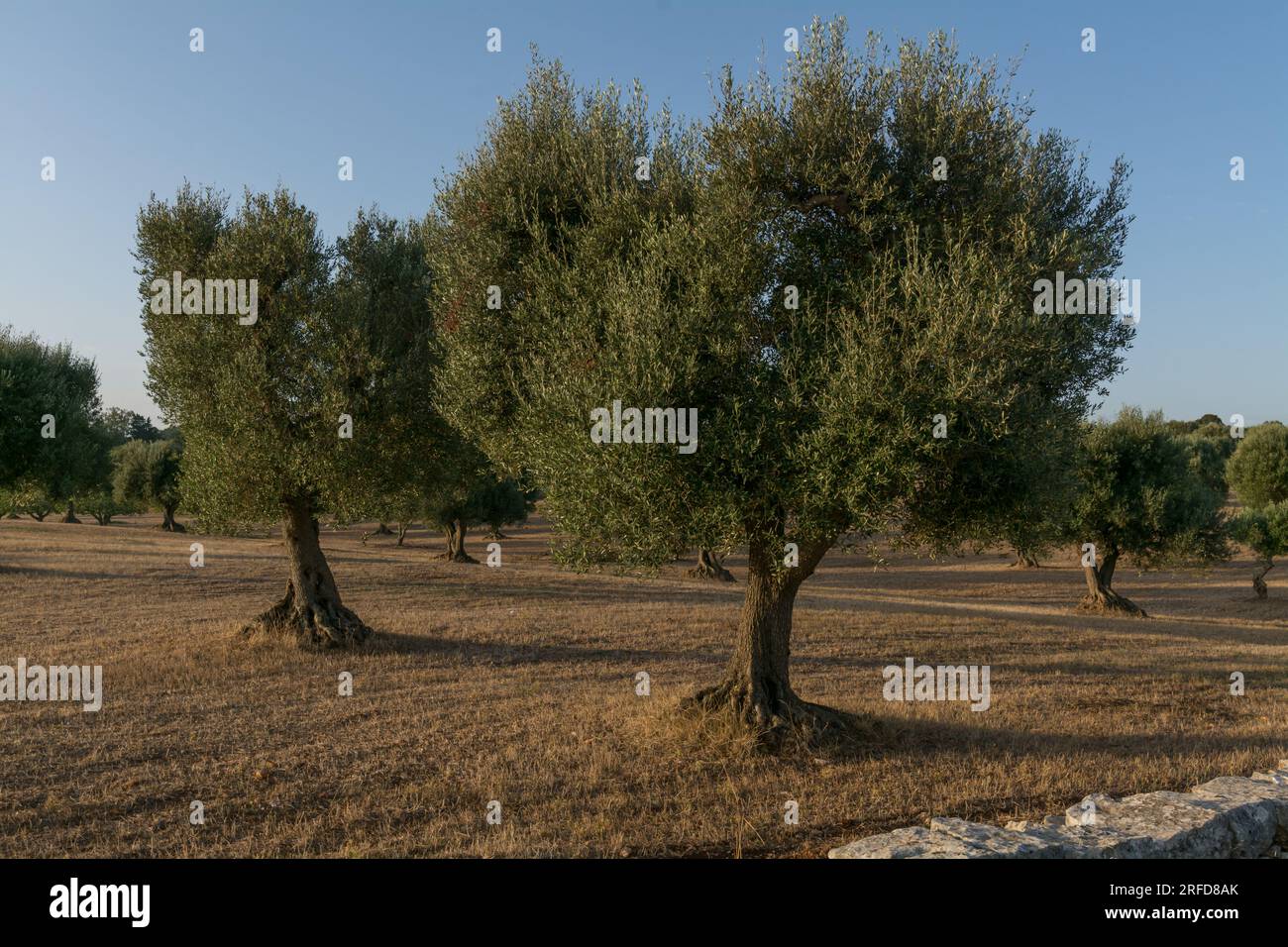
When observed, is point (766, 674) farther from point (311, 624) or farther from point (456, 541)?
point (456, 541)

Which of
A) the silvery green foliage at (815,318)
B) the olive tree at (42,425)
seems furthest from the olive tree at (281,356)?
the olive tree at (42,425)

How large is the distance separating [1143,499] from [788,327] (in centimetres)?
3411

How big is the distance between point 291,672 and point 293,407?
707 cm

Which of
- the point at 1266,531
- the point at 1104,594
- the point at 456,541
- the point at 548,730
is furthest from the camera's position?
the point at 456,541

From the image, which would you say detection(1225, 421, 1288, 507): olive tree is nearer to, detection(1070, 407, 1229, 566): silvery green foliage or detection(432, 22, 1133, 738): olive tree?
detection(1070, 407, 1229, 566): silvery green foliage

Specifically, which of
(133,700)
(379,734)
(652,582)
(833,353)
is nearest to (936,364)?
(833,353)

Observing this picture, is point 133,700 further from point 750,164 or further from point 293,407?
point 750,164

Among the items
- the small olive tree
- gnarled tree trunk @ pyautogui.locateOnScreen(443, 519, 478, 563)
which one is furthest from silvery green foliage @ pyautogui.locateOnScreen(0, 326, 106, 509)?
the small olive tree

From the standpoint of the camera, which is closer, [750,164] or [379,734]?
[750,164]

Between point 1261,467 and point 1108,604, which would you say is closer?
point 1108,604

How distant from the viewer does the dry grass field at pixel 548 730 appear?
34.5ft

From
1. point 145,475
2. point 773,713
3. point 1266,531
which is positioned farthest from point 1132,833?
point 145,475

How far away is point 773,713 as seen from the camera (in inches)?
571
